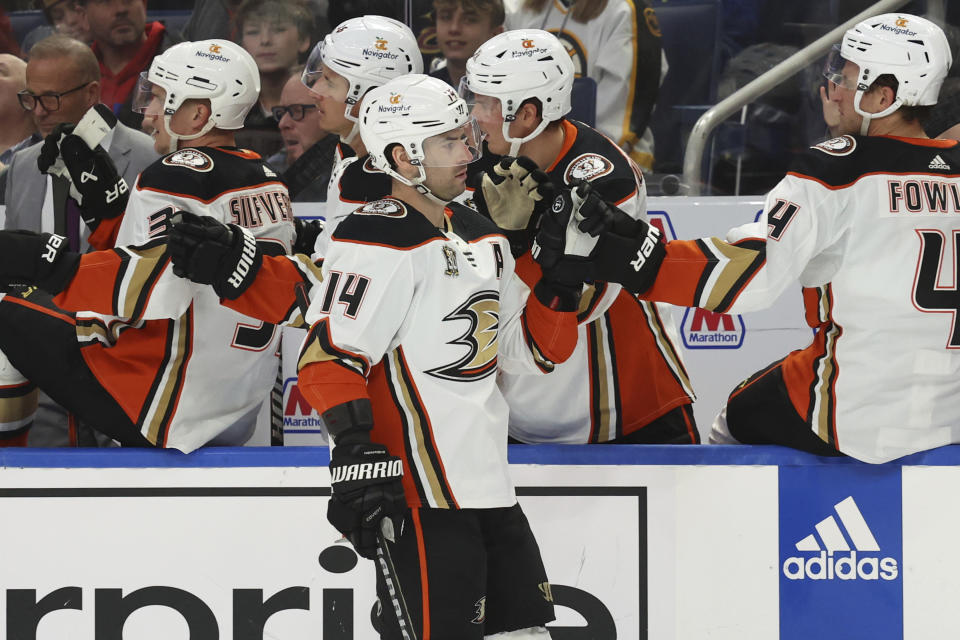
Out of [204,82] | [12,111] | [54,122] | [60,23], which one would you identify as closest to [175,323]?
[204,82]

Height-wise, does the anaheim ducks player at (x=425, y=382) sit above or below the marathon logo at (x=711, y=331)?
above

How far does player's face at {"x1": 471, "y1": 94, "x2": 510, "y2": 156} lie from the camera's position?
3334 mm

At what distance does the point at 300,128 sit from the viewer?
4.84m

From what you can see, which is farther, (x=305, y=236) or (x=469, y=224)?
(x=305, y=236)

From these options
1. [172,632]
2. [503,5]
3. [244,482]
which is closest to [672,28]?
[503,5]

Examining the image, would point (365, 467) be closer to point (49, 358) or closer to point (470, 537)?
point (470, 537)

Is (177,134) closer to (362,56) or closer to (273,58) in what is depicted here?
(362,56)

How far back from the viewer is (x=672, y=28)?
16.7ft

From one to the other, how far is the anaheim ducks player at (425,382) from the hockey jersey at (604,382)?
0.63 meters

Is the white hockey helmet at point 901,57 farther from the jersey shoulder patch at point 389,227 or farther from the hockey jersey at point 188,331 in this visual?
the hockey jersey at point 188,331

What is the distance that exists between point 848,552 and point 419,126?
1649 mm

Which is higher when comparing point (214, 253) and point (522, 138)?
point (522, 138)

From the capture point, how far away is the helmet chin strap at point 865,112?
123 inches

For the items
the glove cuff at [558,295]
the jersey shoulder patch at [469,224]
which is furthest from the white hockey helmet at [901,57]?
the jersey shoulder patch at [469,224]
